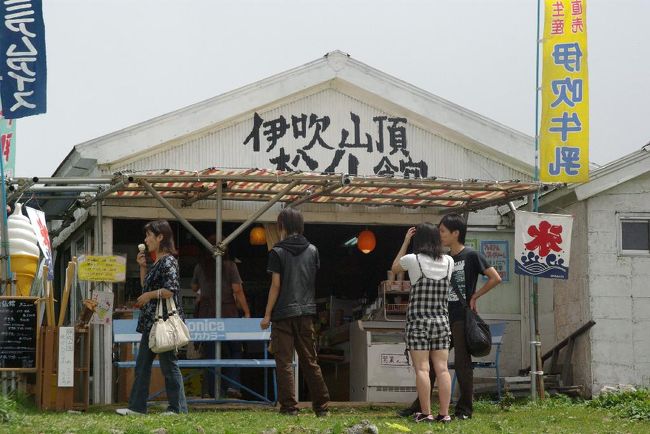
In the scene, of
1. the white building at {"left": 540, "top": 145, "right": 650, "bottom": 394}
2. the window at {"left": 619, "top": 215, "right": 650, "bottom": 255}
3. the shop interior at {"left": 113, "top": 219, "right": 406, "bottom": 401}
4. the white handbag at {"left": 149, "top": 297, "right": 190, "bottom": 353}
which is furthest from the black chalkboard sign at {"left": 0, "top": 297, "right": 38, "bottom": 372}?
the window at {"left": 619, "top": 215, "right": 650, "bottom": 255}

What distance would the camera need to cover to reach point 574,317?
14.1 meters

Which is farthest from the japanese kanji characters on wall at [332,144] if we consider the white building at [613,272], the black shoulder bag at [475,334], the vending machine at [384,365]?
the black shoulder bag at [475,334]

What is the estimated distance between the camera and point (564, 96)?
13.2m

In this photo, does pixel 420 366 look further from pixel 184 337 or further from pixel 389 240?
pixel 389 240

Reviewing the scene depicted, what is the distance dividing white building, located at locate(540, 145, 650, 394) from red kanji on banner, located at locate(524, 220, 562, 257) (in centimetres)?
122

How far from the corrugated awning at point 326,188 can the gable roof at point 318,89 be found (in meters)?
0.65

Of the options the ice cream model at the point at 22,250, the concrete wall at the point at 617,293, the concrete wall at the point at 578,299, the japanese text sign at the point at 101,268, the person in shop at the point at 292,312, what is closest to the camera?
the person in shop at the point at 292,312

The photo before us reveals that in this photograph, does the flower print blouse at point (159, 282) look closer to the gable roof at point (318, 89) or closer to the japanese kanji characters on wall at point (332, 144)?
the gable roof at point (318, 89)

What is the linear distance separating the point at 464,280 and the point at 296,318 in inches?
64.3

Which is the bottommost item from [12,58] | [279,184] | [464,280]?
[464,280]

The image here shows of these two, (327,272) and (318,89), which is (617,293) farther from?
(327,272)

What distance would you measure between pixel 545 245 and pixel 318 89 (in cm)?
379

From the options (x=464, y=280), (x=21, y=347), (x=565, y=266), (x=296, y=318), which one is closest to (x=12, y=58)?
(x=21, y=347)

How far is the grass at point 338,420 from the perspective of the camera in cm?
880
